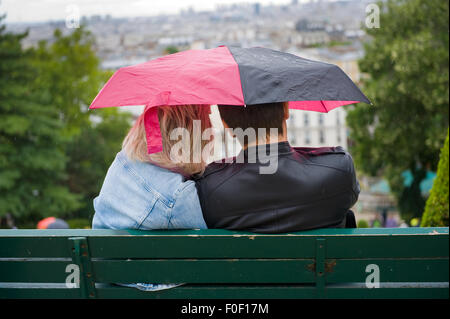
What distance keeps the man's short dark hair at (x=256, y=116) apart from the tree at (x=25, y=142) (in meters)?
24.1

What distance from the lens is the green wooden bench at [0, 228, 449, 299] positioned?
232 centimetres

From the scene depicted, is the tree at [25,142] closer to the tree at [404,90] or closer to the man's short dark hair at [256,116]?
the tree at [404,90]

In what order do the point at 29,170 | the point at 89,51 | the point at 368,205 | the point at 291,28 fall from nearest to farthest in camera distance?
the point at 29,170, the point at 89,51, the point at 368,205, the point at 291,28

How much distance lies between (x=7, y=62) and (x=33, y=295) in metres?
26.3

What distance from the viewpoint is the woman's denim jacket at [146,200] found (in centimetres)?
250

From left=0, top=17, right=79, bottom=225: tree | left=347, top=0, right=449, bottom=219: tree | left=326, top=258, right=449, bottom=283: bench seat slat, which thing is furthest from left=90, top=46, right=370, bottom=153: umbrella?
left=0, top=17, right=79, bottom=225: tree

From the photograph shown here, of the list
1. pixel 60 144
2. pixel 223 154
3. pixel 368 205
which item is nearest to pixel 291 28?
pixel 368 205

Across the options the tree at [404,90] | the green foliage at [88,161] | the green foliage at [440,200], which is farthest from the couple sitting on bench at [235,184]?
the green foliage at [88,161]

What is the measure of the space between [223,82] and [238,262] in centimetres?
86

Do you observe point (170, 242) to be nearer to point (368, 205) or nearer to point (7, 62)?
point (7, 62)

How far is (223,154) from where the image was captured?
301cm

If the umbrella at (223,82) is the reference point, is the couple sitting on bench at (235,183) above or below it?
below

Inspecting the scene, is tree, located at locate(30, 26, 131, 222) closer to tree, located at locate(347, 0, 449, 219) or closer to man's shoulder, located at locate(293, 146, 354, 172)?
tree, located at locate(347, 0, 449, 219)

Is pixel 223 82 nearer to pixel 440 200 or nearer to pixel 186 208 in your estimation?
pixel 186 208
